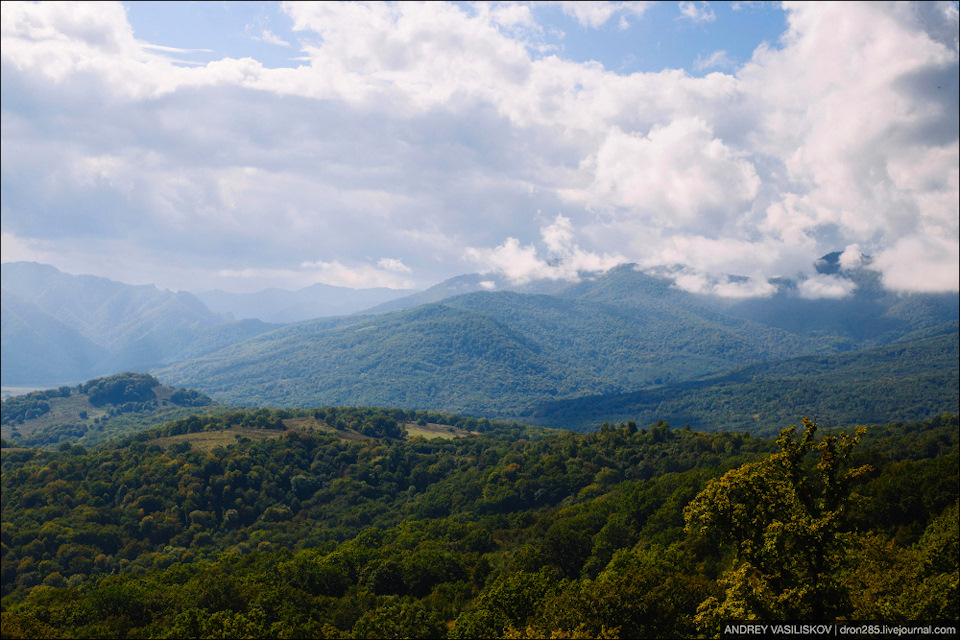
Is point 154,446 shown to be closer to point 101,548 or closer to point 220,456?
point 220,456

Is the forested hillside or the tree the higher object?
the tree

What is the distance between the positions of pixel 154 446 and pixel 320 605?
122139 millimetres

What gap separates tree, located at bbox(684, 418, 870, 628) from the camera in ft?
69.6

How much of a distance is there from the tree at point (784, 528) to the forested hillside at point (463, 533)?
0.10 m

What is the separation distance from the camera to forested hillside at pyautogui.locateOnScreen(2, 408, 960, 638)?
23.1 meters

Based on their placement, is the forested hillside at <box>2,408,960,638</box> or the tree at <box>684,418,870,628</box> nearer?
the tree at <box>684,418,870,628</box>

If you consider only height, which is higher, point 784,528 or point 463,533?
point 784,528

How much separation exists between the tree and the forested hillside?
10 centimetres

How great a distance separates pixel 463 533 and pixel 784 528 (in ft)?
248

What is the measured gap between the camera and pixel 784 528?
21188 millimetres

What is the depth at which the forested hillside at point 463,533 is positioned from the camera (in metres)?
23.1

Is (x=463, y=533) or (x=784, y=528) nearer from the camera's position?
(x=784, y=528)

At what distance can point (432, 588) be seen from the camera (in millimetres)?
64062

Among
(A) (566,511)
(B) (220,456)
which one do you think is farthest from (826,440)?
(B) (220,456)
